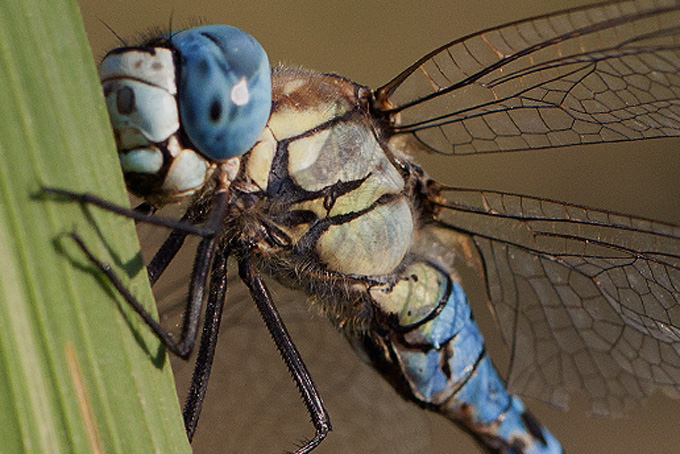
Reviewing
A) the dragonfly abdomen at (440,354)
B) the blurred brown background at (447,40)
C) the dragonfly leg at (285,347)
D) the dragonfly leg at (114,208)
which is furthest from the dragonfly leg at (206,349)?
the blurred brown background at (447,40)

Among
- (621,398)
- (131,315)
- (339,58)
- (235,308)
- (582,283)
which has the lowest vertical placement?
(621,398)

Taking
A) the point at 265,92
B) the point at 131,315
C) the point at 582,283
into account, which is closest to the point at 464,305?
the point at 582,283

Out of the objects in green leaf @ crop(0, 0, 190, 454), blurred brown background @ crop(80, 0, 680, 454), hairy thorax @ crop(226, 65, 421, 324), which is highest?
blurred brown background @ crop(80, 0, 680, 454)

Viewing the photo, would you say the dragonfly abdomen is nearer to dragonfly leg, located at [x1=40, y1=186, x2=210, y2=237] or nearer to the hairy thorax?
the hairy thorax

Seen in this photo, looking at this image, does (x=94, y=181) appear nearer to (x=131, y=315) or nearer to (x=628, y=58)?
(x=131, y=315)

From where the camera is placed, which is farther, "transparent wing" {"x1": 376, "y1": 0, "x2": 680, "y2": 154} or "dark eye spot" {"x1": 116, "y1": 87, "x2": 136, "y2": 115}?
"transparent wing" {"x1": 376, "y1": 0, "x2": 680, "y2": 154}

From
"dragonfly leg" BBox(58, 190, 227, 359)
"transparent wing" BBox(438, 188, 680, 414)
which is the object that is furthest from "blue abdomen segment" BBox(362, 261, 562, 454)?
"dragonfly leg" BBox(58, 190, 227, 359)

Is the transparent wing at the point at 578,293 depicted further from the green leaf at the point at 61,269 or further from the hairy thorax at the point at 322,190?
the green leaf at the point at 61,269
